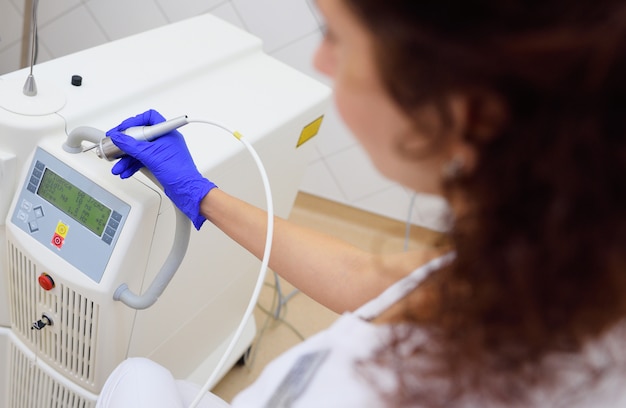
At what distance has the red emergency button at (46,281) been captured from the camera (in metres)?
0.88

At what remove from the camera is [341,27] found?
47 centimetres

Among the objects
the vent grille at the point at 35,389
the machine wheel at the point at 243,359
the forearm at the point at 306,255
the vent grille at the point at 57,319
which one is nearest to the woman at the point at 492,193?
the forearm at the point at 306,255

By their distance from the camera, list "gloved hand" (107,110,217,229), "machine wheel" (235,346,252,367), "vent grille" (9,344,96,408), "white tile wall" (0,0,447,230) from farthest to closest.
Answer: "white tile wall" (0,0,447,230) → "machine wheel" (235,346,252,367) → "vent grille" (9,344,96,408) → "gloved hand" (107,110,217,229)

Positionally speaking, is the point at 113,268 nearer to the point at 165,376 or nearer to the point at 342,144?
the point at 165,376

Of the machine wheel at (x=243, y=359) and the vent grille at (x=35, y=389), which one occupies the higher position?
the vent grille at (x=35, y=389)

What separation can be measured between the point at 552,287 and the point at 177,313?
0.78 metres

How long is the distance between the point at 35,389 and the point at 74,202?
0.38 metres

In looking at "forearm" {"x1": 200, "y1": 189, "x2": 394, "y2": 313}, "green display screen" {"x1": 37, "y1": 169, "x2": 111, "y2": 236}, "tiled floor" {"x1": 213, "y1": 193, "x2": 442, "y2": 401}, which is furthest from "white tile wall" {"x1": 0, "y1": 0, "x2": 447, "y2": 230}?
"green display screen" {"x1": 37, "y1": 169, "x2": 111, "y2": 236}

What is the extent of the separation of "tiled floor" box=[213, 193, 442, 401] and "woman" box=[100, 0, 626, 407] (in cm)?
67

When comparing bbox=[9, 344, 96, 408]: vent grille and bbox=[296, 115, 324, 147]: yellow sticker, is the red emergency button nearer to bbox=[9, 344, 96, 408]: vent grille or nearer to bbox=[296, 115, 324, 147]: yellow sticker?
bbox=[9, 344, 96, 408]: vent grille

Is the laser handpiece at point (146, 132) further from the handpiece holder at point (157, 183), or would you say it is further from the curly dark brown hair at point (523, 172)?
the curly dark brown hair at point (523, 172)

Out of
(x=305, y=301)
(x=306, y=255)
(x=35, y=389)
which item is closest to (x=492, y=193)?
(x=306, y=255)

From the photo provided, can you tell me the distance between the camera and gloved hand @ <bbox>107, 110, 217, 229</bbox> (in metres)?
0.83

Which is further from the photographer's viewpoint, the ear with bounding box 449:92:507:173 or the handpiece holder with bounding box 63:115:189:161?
the handpiece holder with bounding box 63:115:189:161
